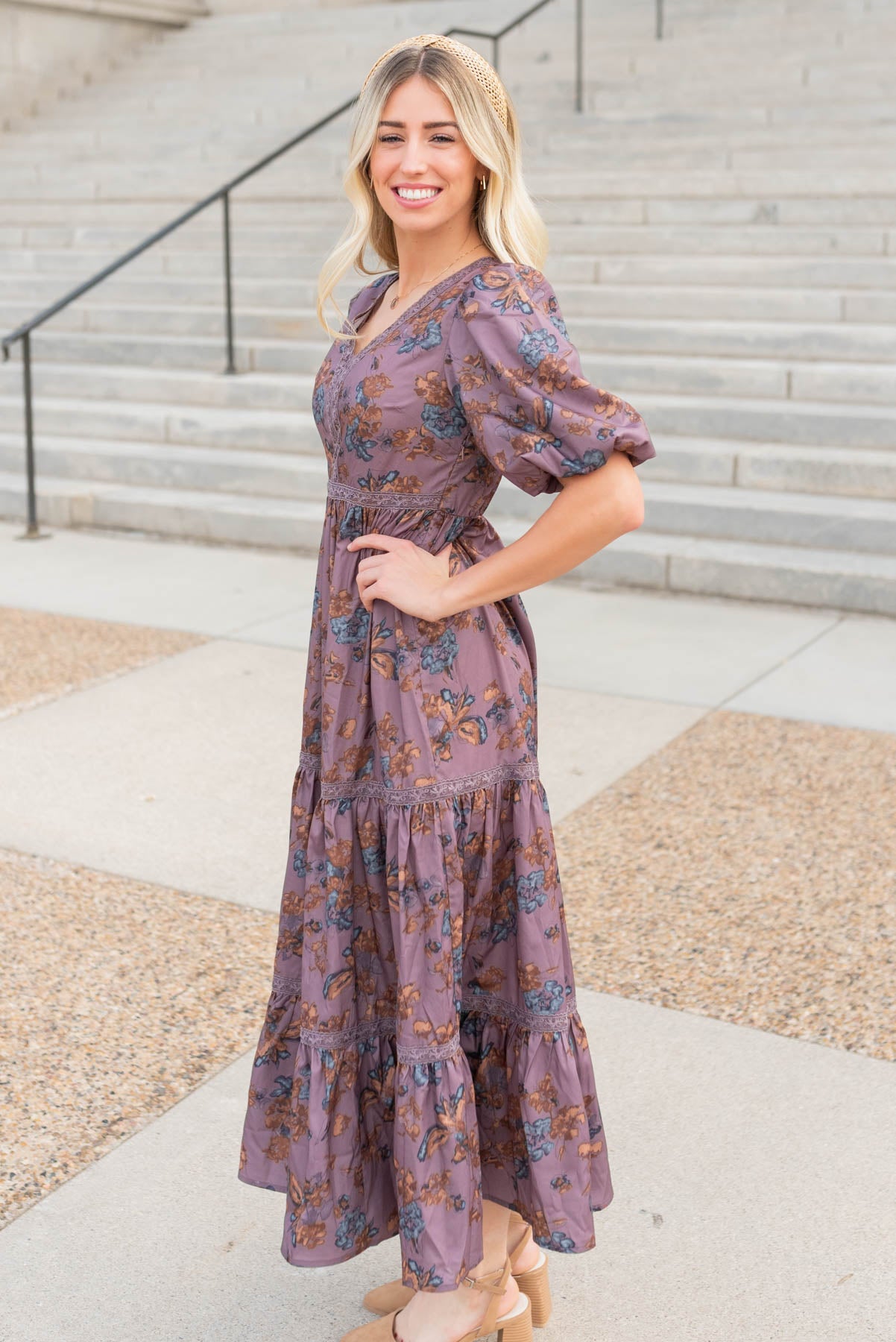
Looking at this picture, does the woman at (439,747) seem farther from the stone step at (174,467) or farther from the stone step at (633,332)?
the stone step at (633,332)

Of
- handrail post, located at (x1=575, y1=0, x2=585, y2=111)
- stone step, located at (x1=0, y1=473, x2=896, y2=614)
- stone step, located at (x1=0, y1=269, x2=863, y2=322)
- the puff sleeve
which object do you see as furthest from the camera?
handrail post, located at (x1=575, y1=0, x2=585, y2=111)

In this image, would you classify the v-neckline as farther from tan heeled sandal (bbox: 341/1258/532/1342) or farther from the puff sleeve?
tan heeled sandal (bbox: 341/1258/532/1342)

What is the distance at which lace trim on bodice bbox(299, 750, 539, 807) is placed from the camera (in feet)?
7.11

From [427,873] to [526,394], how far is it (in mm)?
671

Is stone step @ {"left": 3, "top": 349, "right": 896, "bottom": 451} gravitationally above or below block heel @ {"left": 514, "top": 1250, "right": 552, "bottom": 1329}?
above

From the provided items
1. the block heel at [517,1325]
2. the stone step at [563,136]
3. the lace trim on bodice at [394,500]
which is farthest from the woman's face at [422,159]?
the stone step at [563,136]

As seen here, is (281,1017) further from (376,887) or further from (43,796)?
(43,796)

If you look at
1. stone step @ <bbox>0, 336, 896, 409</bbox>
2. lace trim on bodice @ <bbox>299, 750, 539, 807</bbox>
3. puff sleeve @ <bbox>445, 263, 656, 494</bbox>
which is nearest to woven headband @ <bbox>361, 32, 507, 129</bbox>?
puff sleeve @ <bbox>445, 263, 656, 494</bbox>

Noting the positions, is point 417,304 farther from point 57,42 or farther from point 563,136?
point 57,42

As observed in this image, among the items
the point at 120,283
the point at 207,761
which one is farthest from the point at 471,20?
the point at 207,761

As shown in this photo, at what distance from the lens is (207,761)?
5035 mm

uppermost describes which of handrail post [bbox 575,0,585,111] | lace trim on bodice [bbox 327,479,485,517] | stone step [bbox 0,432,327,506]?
handrail post [bbox 575,0,585,111]

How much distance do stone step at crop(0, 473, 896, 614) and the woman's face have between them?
4948mm

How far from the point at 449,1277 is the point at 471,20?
14.6 metres
